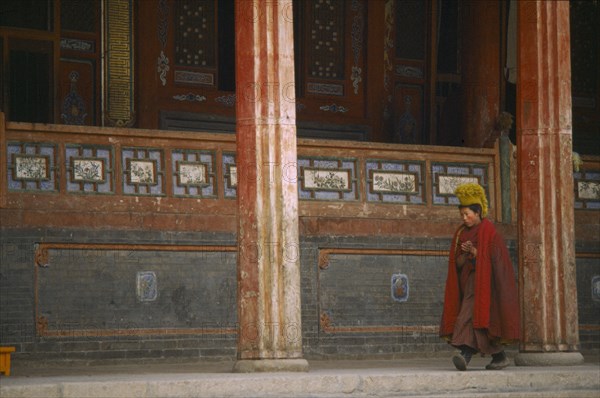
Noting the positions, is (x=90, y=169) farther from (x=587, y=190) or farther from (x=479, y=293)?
(x=587, y=190)

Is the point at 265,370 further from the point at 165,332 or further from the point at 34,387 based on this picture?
the point at 165,332

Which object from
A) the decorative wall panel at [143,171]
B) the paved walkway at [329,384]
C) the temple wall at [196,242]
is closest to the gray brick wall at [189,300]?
the temple wall at [196,242]

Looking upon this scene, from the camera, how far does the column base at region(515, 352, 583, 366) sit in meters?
12.0

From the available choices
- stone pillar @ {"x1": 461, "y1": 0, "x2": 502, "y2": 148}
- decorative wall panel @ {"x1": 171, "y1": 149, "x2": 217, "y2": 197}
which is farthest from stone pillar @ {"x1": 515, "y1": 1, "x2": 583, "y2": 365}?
stone pillar @ {"x1": 461, "y1": 0, "x2": 502, "y2": 148}

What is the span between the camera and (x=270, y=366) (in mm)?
10648

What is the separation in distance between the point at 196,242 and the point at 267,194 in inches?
145

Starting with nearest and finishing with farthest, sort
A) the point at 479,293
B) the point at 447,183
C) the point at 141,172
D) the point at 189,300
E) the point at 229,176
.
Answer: the point at 479,293
the point at 141,172
the point at 189,300
the point at 229,176
the point at 447,183

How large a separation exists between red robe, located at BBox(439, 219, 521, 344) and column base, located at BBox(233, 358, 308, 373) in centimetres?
146

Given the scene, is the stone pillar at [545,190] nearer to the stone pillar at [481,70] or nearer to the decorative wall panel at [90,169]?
the stone pillar at [481,70]

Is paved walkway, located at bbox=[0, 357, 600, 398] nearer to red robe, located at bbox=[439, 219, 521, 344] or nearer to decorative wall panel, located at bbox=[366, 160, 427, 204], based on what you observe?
red robe, located at bbox=[439, 219, 521, 344]

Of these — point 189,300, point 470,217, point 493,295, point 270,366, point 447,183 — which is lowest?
point 270,366

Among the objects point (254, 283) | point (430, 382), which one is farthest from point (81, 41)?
point (430, 382)

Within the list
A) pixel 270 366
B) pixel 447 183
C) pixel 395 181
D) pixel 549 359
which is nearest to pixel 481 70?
pixel 447 183

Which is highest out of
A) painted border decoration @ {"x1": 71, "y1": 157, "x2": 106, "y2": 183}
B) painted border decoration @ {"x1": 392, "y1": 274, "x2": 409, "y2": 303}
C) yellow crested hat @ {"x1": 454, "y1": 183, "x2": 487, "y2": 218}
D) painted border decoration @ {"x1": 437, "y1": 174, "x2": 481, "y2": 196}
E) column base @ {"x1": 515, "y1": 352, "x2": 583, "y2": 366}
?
painted border decoration @ {"x1": 71, "y1": 157, "x2": 106, "y2": 183}
